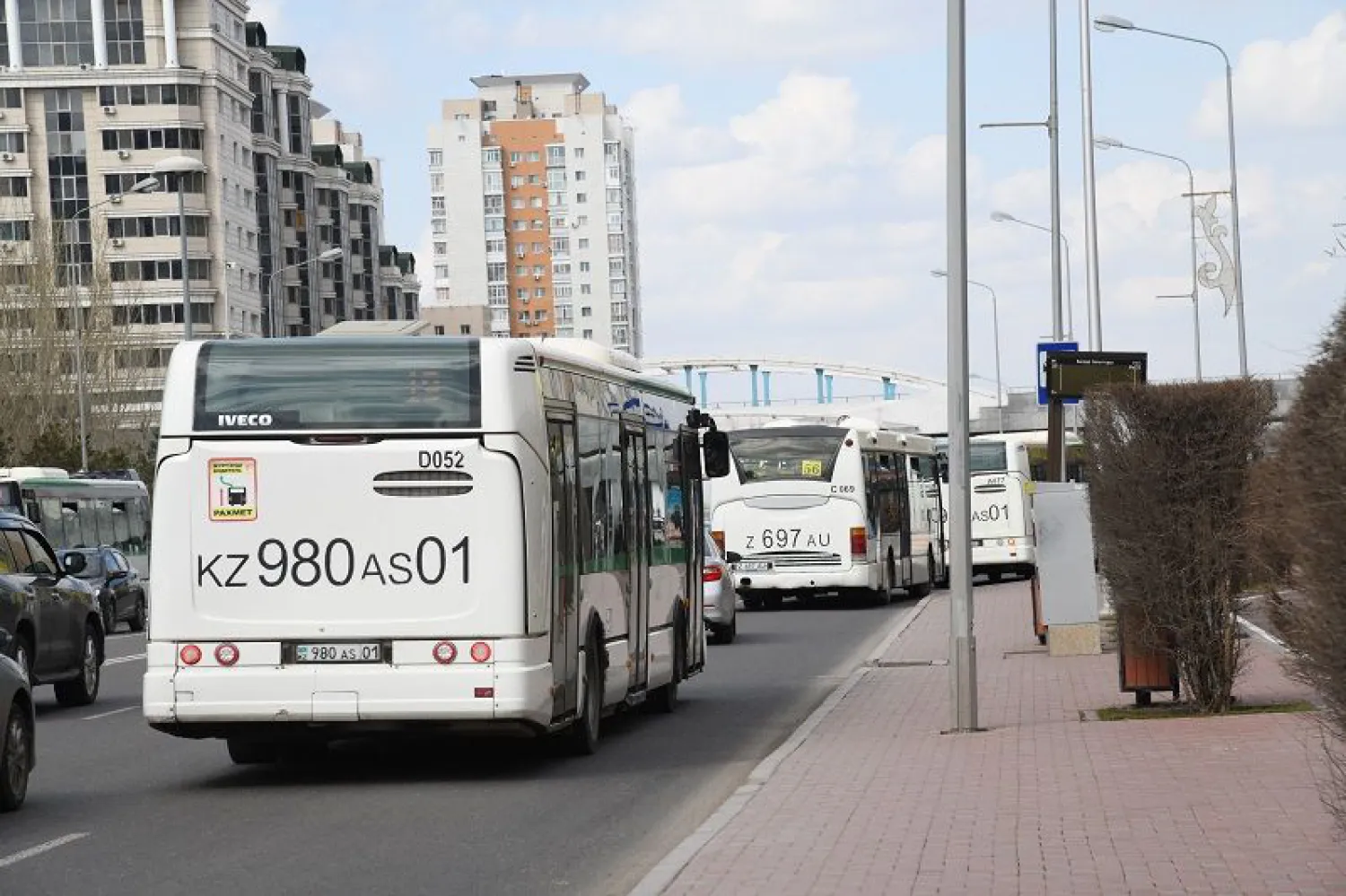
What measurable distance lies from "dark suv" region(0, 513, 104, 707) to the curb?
23.5ft

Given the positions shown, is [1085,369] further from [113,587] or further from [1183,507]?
[113,587]

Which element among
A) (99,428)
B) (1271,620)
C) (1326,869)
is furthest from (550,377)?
(99,428)

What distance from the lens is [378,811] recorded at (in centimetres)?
1391

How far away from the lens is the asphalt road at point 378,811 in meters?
11.3

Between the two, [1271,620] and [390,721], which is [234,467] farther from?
[1271,620]

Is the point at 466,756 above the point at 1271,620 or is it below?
below

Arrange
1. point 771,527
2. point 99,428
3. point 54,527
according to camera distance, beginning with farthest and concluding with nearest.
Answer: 1. point 99,428
2. point 54,527
3. point 771,527

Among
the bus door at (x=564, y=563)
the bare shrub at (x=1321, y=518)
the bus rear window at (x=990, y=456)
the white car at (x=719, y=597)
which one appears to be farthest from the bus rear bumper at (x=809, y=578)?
the bare shrub at (x=1321, y=518)

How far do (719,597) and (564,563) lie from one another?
16972mm

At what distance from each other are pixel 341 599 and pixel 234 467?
1.05 meters

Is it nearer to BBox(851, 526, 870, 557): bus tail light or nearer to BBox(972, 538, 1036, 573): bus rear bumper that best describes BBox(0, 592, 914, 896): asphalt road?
BBox(851, 526, 870, 557): bus tail light

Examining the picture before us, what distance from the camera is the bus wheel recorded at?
16.8 meters

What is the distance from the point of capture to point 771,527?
42688 mm

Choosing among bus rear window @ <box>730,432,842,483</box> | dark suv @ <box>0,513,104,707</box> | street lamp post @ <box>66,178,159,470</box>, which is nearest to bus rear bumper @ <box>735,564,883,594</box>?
bus rear window @ <box>730,432,842,483</box>
